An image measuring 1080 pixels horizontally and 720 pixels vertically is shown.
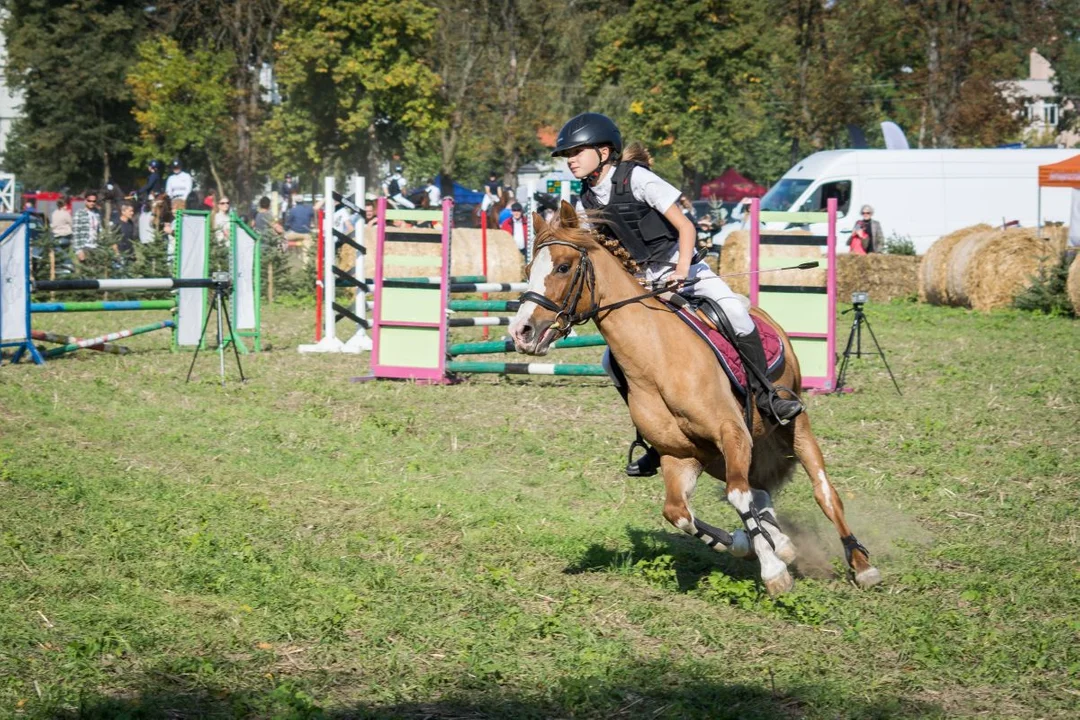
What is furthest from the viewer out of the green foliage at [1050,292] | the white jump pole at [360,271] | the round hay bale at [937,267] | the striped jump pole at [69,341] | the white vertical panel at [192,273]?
the round hay bale at [937,267]

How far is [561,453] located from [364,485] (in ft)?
6.99

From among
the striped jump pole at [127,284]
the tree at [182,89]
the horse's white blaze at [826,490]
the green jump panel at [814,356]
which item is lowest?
the horse's white blaze at [826,490]

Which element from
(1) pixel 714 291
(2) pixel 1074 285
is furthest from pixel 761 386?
(2) pixel 1074 285

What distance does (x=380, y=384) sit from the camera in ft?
49.1

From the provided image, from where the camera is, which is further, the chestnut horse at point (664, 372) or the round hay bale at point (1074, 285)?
the round hay bale at point (1074, 285)

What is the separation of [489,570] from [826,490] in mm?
2159

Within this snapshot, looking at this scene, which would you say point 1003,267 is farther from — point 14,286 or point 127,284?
point 14,286

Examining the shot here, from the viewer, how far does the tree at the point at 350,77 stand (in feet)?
144

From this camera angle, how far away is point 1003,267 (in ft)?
82.6

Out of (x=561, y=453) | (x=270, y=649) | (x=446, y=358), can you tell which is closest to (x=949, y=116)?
(x=446, y=358)

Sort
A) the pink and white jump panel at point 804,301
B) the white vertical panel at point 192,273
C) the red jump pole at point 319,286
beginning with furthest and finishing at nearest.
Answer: the red jump pole at point 319,286 < the white vertical panel at point 192,273 < the pink and white jump panel at point 804,301

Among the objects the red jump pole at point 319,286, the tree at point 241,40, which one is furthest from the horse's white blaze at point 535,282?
the tree at point 241,40

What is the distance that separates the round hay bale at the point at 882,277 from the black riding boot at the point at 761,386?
71.0ft

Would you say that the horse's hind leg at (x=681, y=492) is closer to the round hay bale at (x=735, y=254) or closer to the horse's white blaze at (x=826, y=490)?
the horse's white blaze at (x=826, y=490)
